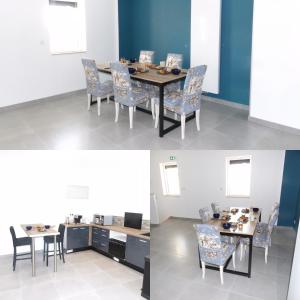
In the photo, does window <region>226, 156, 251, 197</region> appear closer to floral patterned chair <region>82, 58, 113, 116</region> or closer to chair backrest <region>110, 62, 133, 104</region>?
chair backrest <region>110, 62, 133, 104</region>

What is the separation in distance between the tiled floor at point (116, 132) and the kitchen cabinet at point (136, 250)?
175 centimetres

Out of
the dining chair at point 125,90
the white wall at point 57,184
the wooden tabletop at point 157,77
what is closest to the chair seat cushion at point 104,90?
the dining chair at point 125,90

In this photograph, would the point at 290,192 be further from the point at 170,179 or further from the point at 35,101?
the point at 35,101

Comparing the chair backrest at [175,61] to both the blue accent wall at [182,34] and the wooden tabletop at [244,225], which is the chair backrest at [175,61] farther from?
the wooden tabletop at [244,225]

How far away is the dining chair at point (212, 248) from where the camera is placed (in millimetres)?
2568

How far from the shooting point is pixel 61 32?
22.0ft

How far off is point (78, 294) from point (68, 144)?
2121 mm

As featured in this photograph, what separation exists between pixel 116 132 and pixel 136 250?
7.99ft

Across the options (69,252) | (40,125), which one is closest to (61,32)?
(40,125)

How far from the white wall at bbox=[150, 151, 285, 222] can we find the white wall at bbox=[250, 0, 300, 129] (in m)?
2.66

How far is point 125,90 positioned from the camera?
499 centimetres

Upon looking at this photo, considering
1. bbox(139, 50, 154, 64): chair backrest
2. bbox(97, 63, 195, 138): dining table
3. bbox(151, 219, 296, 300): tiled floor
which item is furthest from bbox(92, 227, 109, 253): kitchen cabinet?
bbox(139, 50, 154, 64): chair backrest

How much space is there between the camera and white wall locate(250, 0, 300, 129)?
4645mm

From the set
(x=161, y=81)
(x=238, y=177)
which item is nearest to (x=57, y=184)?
(x=238, y=177)
